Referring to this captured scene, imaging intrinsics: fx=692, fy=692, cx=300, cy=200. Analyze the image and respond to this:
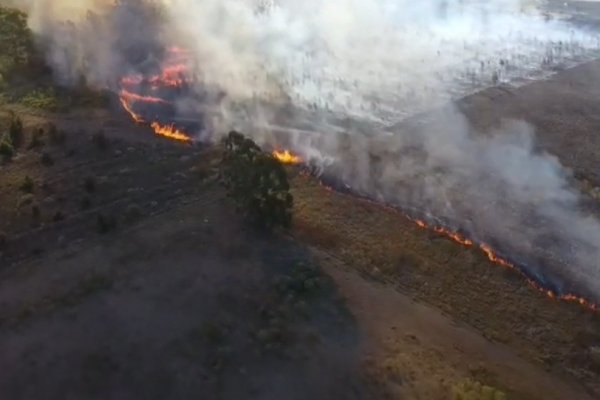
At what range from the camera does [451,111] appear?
41.9m

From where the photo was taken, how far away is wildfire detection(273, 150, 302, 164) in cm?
3556

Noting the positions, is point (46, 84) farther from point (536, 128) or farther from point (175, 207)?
point (536, 128)

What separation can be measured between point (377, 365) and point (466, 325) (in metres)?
4.20

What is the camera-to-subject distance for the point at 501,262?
1120 inches

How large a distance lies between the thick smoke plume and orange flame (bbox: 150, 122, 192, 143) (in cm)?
107

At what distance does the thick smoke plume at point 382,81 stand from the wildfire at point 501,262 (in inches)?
20.0

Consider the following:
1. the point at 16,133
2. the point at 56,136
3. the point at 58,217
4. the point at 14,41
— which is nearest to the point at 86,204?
the point at 58,217

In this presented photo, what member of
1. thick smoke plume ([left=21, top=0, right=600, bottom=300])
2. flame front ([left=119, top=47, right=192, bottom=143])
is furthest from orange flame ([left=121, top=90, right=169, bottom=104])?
thick smoke plume ([left=21, top=0, right=600, bottom=300])

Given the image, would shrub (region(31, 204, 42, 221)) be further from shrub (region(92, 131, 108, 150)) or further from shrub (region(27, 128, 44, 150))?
shrub (region(27, 128, 44, 150))

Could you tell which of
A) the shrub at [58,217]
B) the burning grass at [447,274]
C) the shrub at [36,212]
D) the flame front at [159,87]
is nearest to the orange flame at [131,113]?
the flame front at [159,87]

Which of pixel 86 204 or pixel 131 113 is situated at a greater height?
pixel 131 113

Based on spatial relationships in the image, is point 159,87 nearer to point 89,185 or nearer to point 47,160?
point 47,160

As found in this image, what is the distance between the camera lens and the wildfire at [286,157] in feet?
117

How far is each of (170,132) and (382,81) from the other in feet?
51.1
